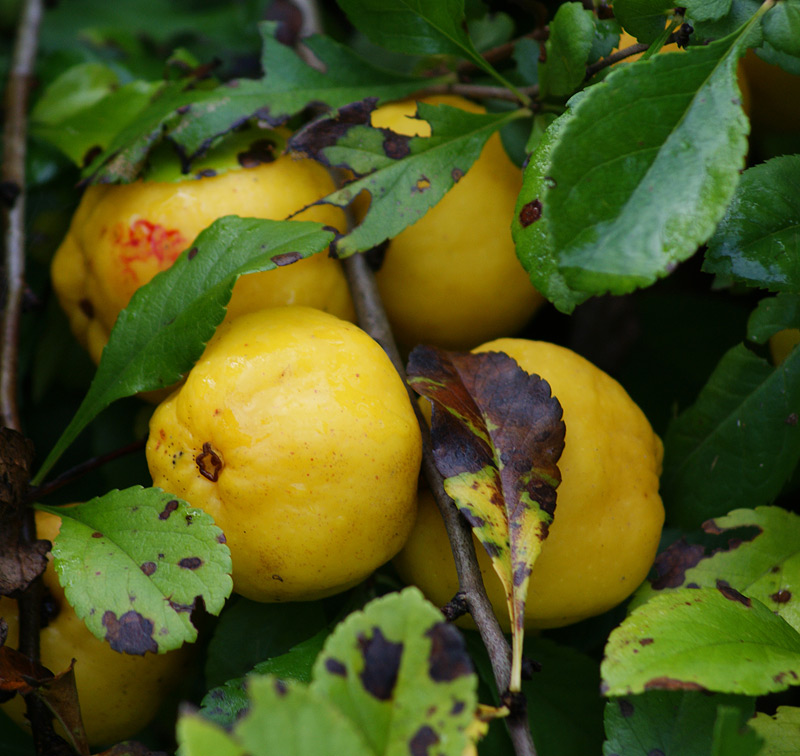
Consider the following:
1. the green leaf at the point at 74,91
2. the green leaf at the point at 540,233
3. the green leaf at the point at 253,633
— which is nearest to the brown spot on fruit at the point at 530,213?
the green leaf at the point at 540,233

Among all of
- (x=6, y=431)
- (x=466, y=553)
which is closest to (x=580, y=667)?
(x=466, y=553)

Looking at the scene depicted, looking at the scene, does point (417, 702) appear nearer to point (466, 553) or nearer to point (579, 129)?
point (466, 553)

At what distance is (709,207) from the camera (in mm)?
536

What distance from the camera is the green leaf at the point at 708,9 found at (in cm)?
65

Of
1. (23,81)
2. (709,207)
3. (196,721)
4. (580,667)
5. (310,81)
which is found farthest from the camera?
(23,81)

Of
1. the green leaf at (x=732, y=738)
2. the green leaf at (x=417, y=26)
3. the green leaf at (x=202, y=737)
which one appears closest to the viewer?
the green leaf at (x=202, y=737)

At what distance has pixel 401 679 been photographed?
1.58 feet

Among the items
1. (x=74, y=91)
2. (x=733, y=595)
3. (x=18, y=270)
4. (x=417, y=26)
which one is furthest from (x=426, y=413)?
(x=74, y=91)

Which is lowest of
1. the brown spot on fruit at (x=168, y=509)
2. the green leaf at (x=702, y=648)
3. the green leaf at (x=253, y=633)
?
the green leaf at (x=253, y=633)

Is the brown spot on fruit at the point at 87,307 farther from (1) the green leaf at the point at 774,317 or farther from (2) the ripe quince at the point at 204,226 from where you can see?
(1) the green leaf at the point at 774,317

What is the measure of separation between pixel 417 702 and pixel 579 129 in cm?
41

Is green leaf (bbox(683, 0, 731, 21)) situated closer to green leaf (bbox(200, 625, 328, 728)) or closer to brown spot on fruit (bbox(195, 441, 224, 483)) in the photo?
brown spot on fruit (bbox(195, 441, 224, 483))

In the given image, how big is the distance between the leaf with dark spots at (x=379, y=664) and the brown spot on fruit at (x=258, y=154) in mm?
567

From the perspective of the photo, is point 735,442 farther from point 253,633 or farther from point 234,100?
point 234,100
